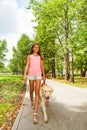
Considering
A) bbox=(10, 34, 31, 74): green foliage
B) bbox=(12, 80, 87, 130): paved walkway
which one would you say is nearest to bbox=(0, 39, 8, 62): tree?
bbox=(10, 34, 31, 74): green foliage

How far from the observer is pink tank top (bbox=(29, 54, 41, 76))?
784cm

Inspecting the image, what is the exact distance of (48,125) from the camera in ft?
22.1

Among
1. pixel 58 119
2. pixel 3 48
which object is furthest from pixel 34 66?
pixel 3 48

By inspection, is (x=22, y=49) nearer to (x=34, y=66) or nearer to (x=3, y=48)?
(x=3, y=48)

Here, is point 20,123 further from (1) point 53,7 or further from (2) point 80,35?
(1) point 53,7

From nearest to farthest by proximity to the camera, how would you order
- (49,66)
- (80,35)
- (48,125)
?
(48,125)
(80,35)
(49,66)

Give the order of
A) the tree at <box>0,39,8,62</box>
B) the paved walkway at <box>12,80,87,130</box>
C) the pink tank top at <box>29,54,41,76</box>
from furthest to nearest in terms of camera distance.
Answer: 1. the tree at <box>0,39,8,62</box>
2. the pink tank top at <box>29,54,41,76</box>
3. the paved walkway at <box>12,80,87,130</box>

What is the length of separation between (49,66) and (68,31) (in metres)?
20.0

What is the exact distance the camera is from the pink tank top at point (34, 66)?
25.7ft

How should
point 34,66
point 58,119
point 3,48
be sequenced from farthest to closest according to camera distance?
point 3,48 → point 34,66 → point 58,119

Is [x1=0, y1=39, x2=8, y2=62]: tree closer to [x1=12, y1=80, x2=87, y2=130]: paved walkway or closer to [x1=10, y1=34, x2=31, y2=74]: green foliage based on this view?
[x1=10, y1=34, x2=31, y2=74]: green foliage

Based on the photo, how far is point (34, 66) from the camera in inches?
310

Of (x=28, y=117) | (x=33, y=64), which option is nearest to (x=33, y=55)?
(x=33, y=64)

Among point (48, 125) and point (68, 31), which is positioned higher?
point (68, 31)
